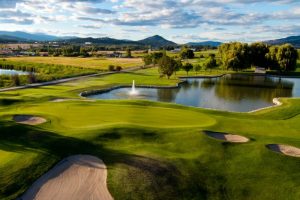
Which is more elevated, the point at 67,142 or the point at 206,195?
the point at 67,142

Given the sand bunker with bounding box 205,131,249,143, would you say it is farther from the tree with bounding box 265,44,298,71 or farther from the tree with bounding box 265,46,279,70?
the tree with bounding box 265,46,279,70

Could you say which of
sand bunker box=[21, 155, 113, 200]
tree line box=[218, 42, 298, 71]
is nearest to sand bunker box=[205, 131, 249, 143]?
sand bunker box=[21, 155, 113, 200]

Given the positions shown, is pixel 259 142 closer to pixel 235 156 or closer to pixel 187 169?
pixel 235 156

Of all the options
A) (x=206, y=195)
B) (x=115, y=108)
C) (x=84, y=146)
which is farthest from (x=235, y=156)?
(x=115, y=108)

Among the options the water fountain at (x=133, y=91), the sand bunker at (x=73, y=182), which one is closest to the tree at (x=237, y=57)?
the water fountain at (x=133, y=91)

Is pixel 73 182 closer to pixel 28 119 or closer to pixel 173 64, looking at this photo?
pixel 28 119

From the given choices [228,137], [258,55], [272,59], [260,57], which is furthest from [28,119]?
[260,57]

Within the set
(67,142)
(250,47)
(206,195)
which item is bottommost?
(206,195)
